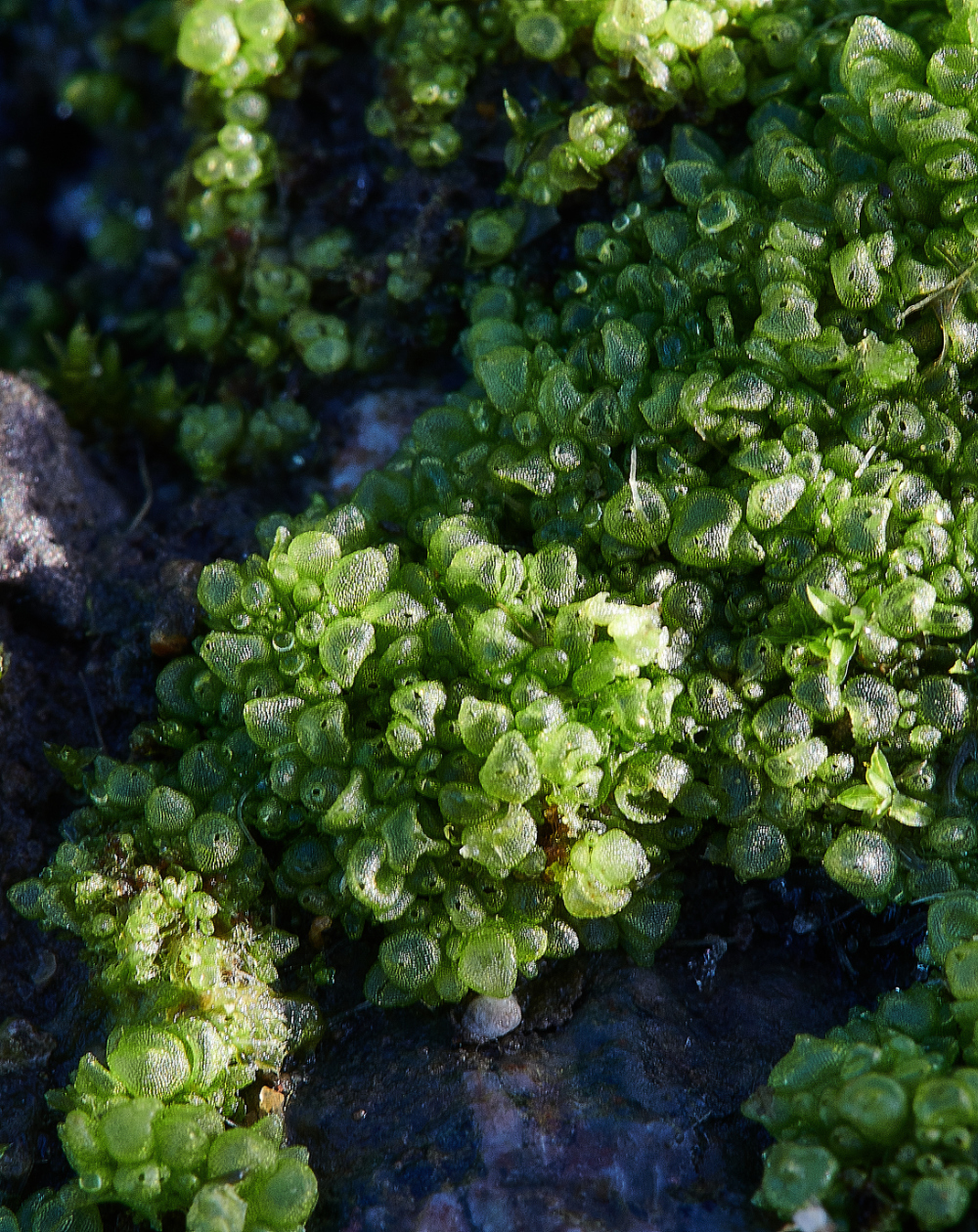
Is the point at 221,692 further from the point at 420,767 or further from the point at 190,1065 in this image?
the point at 190,1065

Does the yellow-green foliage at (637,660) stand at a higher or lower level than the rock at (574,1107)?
higher

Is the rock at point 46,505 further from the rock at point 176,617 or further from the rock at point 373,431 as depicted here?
the rock at point 373,431

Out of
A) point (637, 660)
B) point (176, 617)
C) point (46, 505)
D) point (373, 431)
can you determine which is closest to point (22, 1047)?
point (176, 617)

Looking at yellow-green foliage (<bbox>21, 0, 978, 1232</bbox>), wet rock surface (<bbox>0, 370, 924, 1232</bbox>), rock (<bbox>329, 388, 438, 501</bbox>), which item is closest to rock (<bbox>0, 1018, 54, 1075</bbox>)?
wet rock surface (<bbox>0, 370, 924, 1232</bbox>)

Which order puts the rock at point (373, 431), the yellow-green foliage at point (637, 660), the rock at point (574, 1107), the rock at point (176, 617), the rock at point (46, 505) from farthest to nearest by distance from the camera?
1. the rock at point (373, 431)
2. the rock at point (46, 505)
3. the rock at point (176, 617)
4. the yellow-green foliage at point (637, 660)
5. the rock at point (574, 1107)

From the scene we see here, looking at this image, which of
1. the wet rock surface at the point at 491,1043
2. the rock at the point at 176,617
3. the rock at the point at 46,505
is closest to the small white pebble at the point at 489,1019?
the wet rock surface at the point at 491,1043
